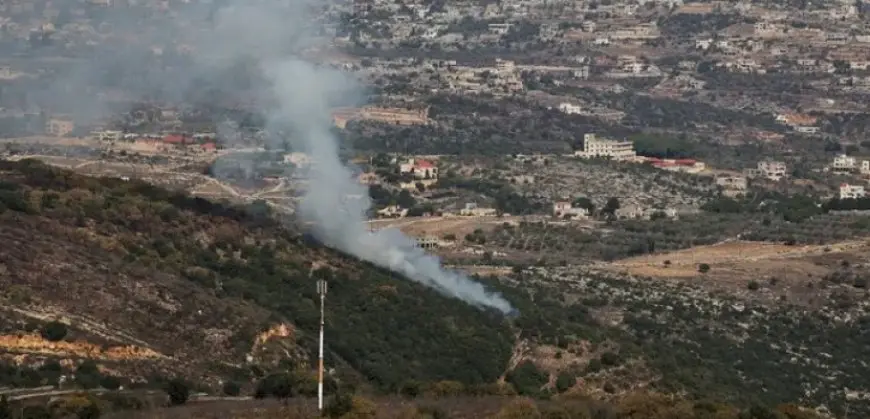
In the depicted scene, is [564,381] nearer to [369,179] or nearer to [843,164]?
[369,179]

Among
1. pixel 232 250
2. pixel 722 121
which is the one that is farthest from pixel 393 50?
pixel 232 250

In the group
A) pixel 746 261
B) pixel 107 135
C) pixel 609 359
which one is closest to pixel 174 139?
pixel 107 135

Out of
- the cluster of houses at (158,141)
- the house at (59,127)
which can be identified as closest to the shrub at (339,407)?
the cluster of houses at (158,141)

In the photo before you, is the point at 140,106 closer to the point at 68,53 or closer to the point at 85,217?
the point at 68,53

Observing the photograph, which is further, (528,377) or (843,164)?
(843,164)

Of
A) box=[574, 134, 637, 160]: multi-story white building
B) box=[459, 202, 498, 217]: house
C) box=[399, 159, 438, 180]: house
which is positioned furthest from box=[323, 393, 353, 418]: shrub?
box=[574, 134, 637, 160]: multi-story white building

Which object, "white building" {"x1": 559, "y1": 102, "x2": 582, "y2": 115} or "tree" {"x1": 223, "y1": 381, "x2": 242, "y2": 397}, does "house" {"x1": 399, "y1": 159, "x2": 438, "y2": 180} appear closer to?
"white building" {"x1": 559, "y1": 102, "x2": 582, "y2": 115}
